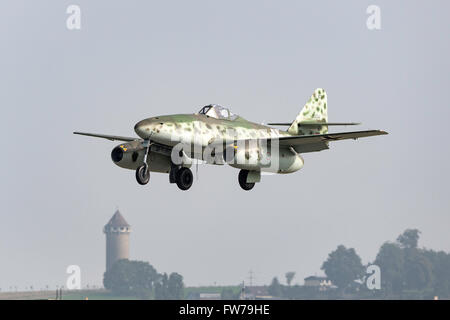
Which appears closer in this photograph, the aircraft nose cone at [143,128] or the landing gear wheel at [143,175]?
the aircraft nose cone at [143,128]

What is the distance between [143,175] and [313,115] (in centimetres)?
1584

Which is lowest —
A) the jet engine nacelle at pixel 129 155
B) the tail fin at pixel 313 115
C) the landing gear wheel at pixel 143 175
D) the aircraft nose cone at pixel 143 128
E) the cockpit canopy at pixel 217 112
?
the landing gear wheel at pixel 143 175

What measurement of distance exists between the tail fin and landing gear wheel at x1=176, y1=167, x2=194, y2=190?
1010 cm

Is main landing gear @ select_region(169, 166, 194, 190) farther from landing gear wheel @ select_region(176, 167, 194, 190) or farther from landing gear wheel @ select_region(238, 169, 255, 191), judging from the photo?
landing gear wheel @ select_region(238, 169, 255, 191)

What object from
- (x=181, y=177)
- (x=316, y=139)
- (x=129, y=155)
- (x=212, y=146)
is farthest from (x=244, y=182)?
(x=129, y=155)

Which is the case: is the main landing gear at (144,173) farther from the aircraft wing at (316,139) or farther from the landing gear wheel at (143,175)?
the aircraft wing at (316,139)

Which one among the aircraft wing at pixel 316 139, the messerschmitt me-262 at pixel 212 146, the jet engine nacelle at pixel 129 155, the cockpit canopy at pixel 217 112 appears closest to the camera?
the messerschmitt me-262 at pixel 212 146

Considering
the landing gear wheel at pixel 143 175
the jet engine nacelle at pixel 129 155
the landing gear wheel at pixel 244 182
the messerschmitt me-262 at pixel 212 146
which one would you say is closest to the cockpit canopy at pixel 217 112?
the messerschmitt me-262 at pixel 212 146

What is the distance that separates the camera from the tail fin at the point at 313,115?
55812 millimetres

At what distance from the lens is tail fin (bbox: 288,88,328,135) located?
2197 inches

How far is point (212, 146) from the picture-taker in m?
46.1

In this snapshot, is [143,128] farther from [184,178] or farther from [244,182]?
[244,182]
